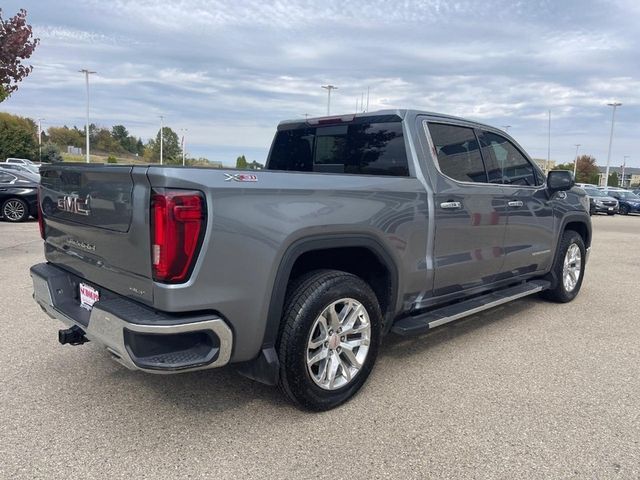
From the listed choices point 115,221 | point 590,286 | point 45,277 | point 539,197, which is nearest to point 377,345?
point 115,221

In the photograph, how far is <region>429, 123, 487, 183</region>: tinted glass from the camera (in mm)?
3963

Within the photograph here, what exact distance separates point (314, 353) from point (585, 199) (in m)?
4.56

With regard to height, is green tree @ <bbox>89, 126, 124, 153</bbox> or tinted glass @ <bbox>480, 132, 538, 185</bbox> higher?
green tree @ <bbox>89, 126, 124, 153</bbox>

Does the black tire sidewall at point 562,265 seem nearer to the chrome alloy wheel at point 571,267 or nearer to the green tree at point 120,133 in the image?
the chrome alloy wheel at point 571,267

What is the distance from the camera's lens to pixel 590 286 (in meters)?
7.12

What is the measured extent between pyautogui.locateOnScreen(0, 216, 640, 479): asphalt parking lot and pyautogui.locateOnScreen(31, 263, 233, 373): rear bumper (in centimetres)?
54

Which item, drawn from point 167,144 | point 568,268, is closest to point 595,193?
point 568,268

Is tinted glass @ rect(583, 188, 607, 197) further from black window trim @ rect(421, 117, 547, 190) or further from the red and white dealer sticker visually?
the red and white dealer sticker

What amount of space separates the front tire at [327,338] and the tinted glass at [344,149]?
1.12 meters

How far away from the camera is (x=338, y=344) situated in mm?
3170

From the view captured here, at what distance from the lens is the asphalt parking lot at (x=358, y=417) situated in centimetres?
260

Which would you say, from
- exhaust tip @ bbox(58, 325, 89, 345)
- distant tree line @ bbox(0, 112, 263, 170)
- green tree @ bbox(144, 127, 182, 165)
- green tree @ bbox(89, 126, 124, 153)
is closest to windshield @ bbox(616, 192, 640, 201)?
distant tree line @ bbox(0, 112, 263, 170)

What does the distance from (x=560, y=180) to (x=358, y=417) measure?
3.34 meters

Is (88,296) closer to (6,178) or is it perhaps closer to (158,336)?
(158,336)
